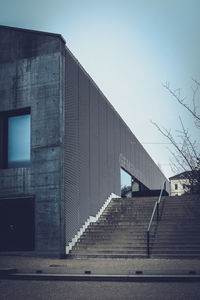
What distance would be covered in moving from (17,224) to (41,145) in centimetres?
347

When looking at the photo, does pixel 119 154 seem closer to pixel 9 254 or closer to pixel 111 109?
pixel 111 109

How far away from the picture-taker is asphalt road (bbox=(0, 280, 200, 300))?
708 cm

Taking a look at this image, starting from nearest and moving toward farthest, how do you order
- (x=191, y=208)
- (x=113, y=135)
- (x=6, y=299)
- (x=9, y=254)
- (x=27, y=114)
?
1. (x=6, y=299)
2. (x=9, y=254)
3. (x=27, y=114)
4. (x=191, y=208)
5. (x=113, y=135)

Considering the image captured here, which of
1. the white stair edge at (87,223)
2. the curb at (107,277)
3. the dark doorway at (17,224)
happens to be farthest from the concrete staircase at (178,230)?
the curb at (107,277)

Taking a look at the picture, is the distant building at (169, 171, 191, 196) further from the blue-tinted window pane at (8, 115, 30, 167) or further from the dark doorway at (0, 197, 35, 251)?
the blue-tinted window pane at (8, 115, 30, 167)

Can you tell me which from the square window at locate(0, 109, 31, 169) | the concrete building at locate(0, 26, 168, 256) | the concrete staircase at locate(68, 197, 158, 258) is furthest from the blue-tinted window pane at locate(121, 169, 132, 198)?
the square window at locate(0, 109, 31, 169)

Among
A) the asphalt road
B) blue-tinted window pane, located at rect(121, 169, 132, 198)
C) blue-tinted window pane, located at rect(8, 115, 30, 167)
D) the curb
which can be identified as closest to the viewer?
the asphalt road

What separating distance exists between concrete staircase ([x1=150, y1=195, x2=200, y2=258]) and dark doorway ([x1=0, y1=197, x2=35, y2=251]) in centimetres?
512

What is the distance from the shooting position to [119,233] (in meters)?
17.5

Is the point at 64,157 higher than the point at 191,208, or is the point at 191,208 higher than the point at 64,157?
the point at 64,157

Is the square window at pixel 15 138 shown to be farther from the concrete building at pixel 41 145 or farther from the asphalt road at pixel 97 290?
the asphalt road at pixel 97 290

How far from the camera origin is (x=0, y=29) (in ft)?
61.4

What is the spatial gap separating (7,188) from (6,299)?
1033 cm

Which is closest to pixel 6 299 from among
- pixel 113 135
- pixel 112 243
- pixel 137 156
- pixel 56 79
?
pixel 112 243
